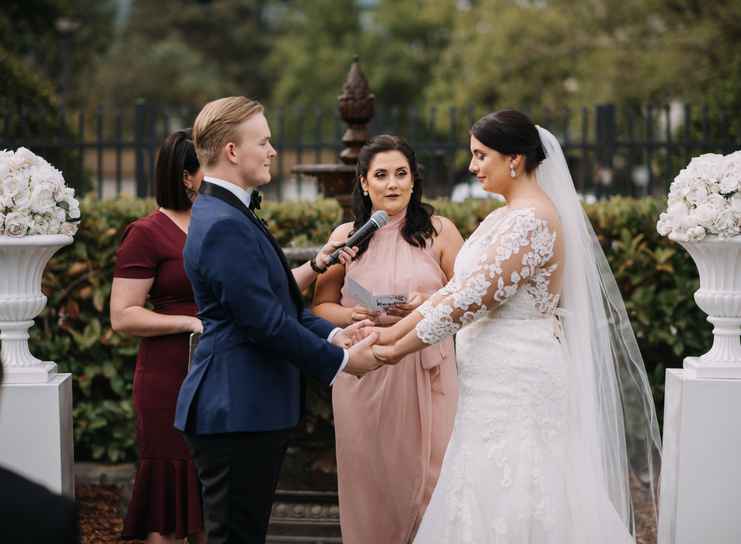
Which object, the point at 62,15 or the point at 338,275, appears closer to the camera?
the point at 338,275

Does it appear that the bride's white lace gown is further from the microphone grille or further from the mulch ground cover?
the mulch ground cover

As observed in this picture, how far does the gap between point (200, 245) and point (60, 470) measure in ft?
4.72

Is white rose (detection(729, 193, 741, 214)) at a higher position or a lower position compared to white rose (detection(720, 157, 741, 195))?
lower

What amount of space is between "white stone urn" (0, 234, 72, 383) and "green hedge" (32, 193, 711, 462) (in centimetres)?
239

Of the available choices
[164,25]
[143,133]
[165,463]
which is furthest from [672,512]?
[164,25]

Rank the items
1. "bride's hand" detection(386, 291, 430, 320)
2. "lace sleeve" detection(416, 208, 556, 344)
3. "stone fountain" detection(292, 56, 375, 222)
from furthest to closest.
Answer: "stone fountain" detection(292, 56, 375, 222) < "bride's hand" detection(386, 291, 430, 320) < "lace sleeve" detection(416, 208, 556, 344)

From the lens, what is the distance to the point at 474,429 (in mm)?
4066

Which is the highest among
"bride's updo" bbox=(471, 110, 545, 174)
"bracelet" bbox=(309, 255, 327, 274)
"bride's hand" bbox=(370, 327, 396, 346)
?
"bride's updo" bbox=(471, 110, 545, 174)

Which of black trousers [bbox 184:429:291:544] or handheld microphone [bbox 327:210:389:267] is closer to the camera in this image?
black trousers [bbox 184:429:291:544]

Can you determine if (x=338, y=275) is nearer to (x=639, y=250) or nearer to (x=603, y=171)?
(x=639, y=250)

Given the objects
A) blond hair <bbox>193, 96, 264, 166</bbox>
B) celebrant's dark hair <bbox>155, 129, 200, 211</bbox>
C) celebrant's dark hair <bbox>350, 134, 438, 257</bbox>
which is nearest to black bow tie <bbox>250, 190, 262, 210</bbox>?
blond hair <bbox>193, 96, 264, 166</bbox>

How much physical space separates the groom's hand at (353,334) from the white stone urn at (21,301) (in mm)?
1276

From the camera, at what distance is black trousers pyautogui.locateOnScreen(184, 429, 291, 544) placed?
3523 millimetres

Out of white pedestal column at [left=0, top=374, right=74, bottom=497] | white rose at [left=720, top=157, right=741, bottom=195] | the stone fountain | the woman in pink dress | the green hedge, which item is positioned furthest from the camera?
the green hedge
